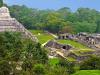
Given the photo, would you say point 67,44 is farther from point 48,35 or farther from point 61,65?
point 61,65

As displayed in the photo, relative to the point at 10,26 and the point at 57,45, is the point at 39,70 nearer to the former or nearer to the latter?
the point at 57,45

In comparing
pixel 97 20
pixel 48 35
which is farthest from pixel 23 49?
pixel 97 20

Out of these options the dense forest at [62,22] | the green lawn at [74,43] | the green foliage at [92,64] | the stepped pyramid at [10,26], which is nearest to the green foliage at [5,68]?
the green foliage at [92,64]

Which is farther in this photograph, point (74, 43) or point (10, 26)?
point (10, 26)

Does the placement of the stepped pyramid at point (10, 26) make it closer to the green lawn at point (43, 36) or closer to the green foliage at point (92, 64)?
the green lawn at point (43, 36)

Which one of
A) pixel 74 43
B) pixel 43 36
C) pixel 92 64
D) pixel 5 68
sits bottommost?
pixel 43 36

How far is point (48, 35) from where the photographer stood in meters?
74.9

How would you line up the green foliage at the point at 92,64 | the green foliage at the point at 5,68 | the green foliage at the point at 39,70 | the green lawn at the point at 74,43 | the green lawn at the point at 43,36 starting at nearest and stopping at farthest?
the green foliage at the point at 5,68 → the green foliage at the point at 39,70 → the green foliage at the point at 92,64 → the green lawn at the point at 74,43 → the green lawn at the point at 43,36

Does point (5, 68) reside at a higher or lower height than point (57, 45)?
higher

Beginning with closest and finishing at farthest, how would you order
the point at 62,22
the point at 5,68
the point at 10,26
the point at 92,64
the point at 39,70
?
1. the point at 5,68
2. the point at 39,70
3. the point at 92,64
4. the point at 10,26
5. the point at 62,22

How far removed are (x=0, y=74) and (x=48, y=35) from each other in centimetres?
3647

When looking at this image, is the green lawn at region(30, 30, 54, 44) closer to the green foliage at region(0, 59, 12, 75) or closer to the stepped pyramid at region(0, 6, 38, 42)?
the stepped pyramid at region(0, 6, 38, 42)

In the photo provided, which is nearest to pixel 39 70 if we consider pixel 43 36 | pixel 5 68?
pixel 5 68

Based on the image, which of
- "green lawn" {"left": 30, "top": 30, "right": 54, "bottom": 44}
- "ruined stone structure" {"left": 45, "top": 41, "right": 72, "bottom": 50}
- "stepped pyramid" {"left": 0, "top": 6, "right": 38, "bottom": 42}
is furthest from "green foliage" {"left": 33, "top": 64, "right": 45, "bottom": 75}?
"green lawn" {"left": 30, "top": 30, "right": 54, "bottom": 44}
